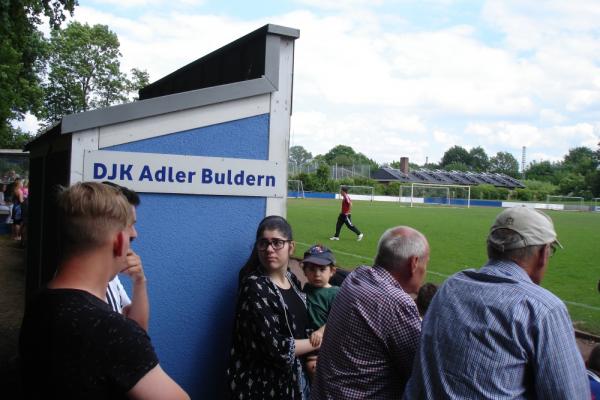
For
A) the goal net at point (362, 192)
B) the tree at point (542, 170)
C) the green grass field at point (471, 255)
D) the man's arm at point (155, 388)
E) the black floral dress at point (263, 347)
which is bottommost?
the green grass field at point (471, 255)

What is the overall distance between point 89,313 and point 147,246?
7.30 feet

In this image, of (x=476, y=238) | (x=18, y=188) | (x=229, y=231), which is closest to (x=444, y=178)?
(x=476, y=238)

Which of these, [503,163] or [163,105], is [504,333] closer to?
[163,105]

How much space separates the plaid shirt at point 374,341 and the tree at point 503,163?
147 meters

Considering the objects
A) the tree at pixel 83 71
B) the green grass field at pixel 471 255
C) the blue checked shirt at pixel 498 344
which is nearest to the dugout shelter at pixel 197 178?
the blue checked shirt at pixel 498 344

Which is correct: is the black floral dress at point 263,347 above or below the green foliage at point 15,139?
below

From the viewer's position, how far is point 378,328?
235 cm

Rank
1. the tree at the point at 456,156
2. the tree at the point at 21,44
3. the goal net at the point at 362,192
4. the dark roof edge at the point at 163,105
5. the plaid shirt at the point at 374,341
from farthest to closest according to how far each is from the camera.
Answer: the tree at the point at 456,156, the goal net at the point at 362,192, the tree at the point at 21,44, the dark roof edge at the point at 163,105, the plaid shirt at the point at 374,341

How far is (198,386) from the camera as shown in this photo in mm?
4008

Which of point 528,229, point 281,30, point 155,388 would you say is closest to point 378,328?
point 528,229

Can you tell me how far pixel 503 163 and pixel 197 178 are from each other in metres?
150

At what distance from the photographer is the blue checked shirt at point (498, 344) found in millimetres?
1886

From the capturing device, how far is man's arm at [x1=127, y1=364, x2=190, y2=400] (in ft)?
5.14

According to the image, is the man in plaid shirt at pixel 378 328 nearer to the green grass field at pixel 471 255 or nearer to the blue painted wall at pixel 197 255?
the blue painted wall at pixel 197 255
